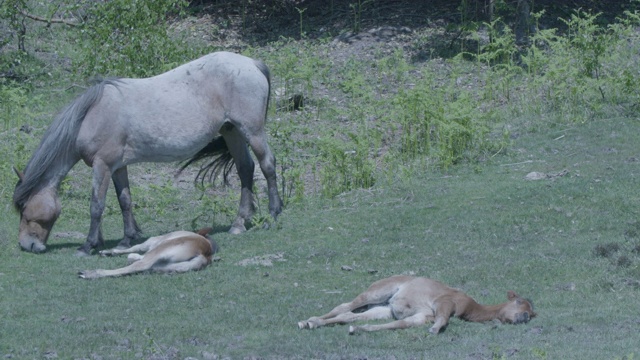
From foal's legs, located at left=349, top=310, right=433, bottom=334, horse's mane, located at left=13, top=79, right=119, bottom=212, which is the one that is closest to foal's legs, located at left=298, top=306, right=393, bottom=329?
foal's legs, located at left=349, top=310, right=433, bottom=334

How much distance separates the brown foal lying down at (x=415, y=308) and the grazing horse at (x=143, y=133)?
3.54 metres

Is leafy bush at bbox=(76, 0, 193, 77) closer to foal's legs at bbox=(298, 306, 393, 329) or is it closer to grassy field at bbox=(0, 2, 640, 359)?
grassy field at bbox=(0, 2, 640, 359)

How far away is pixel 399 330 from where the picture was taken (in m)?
7.28

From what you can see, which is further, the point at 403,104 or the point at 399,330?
the point at 403,104

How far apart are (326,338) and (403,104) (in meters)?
6.74

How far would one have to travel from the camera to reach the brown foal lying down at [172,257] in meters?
9.05

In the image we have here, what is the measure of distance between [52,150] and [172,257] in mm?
2099

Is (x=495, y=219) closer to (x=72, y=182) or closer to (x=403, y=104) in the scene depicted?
(x=403, y=104)

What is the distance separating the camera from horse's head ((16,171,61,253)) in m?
10.2

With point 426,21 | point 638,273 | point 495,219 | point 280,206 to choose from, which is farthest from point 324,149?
point 426,21

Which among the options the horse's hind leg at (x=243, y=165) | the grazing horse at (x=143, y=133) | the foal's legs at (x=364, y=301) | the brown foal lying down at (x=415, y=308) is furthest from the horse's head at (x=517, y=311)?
the horse's hind leg at (x=243, y=165)

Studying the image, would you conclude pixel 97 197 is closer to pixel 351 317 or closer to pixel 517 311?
pixel 351 317

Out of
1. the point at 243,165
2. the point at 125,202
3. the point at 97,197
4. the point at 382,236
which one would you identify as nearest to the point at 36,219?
the point at 97,197

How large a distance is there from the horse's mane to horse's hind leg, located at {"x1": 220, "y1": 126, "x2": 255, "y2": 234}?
1.75 meters
